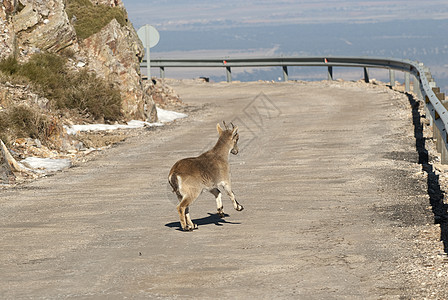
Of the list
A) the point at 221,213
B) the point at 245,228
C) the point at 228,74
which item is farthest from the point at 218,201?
the point at 228,74

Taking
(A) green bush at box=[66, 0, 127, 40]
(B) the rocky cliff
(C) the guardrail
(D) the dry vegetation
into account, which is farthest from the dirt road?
(C) the guardrail

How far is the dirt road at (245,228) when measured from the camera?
757 centimetres

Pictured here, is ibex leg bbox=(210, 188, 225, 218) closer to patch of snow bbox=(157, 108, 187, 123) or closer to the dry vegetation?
the dry vegetation

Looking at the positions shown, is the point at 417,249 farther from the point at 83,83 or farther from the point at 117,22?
the point at 117,22

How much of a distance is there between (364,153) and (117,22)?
12363 millimetres

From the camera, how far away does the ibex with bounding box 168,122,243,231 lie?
968 centimetres

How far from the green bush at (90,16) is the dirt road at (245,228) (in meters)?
7.64

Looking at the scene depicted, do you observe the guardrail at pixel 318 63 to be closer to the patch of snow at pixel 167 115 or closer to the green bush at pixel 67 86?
the patch of snow at pixel 167 115

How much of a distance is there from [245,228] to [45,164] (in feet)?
25.9

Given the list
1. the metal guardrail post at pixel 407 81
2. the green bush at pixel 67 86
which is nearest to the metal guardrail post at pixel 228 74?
the metal guardrail post at pixel 407 81

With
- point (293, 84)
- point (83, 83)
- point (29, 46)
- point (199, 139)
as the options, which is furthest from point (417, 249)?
point (293, 84)

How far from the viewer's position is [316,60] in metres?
40.8

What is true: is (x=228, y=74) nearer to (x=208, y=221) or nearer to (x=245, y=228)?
(x=208, y=221)

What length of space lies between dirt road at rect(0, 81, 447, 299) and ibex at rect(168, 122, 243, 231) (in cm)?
31
